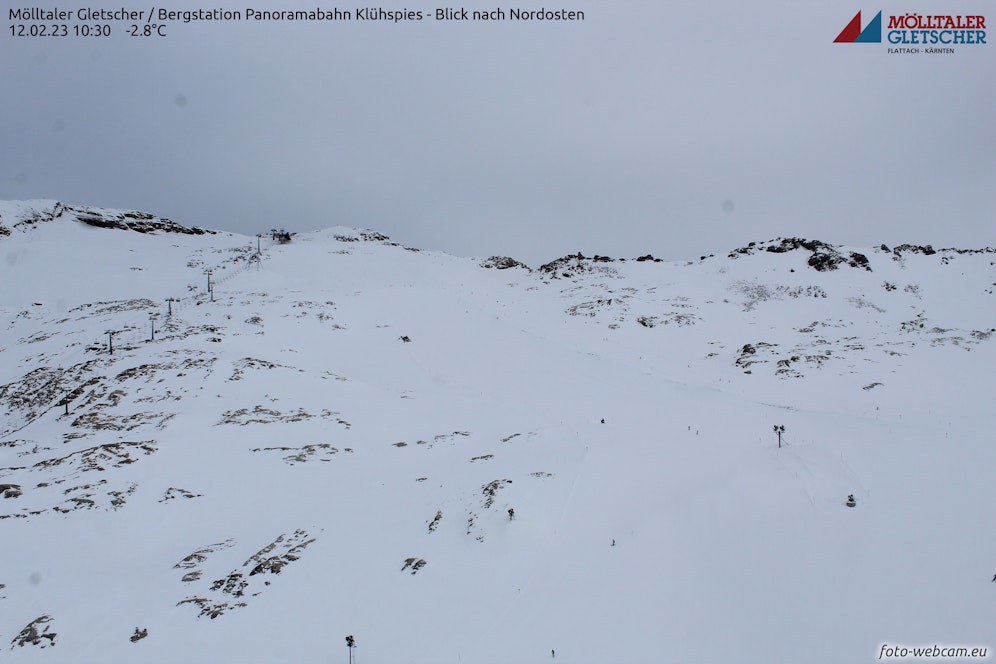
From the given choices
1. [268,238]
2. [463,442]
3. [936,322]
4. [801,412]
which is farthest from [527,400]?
[268,238]

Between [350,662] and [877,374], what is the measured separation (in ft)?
97.1

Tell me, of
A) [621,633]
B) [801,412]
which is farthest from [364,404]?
[801,412]

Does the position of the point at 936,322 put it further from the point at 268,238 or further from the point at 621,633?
the point at 268,238

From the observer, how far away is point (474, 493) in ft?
43.7

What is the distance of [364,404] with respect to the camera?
2352 cm

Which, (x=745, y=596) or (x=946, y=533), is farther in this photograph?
(x=946, y=533)

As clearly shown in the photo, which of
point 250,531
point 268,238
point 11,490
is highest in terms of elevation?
point 268,238

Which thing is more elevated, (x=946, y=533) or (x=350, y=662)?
(x=946, y=533)

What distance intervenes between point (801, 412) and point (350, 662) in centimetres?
1941

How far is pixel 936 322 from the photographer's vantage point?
4438 centimetres

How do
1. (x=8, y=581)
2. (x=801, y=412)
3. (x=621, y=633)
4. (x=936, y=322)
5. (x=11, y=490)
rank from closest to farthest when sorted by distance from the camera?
(x=621, y=633) < (x=8, y=581) < (x=11, y=490) < (x=801, y=412) < (x=936, y=322)

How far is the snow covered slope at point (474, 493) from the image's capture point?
8.51 metres

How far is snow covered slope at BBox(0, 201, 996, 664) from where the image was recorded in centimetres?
851

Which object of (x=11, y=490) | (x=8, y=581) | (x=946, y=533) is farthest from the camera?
(x=11, y=490)
